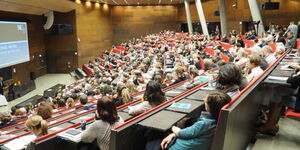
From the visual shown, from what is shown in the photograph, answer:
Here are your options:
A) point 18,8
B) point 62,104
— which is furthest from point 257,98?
point 18,8

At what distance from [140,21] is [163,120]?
83.6ft

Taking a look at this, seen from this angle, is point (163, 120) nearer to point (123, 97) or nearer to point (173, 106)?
point (173, 106)

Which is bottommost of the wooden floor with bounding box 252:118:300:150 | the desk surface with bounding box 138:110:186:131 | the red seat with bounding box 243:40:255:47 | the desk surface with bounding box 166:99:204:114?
the wooden floor with bounding box 252:118:300:150

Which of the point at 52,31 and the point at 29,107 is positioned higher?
the point at 52,31

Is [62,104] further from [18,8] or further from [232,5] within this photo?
[232,5]

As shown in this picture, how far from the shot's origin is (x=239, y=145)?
8.61ft

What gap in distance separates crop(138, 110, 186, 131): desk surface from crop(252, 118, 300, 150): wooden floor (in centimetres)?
123

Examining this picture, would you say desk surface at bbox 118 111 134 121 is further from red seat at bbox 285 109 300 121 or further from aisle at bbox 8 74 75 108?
aisle at bbox 8 74 75 108

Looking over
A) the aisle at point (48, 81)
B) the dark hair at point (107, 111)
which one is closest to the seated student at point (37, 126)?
the dark hair at point (107, 111)

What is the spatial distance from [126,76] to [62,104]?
7.01ft

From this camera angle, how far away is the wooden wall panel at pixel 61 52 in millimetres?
20344

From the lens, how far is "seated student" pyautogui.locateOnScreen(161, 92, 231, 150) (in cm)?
208

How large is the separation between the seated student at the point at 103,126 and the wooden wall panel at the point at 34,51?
14655 mm

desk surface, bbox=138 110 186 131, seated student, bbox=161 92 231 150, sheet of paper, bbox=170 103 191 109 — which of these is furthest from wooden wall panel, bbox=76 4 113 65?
seated student, bbox=161 92 231 150
